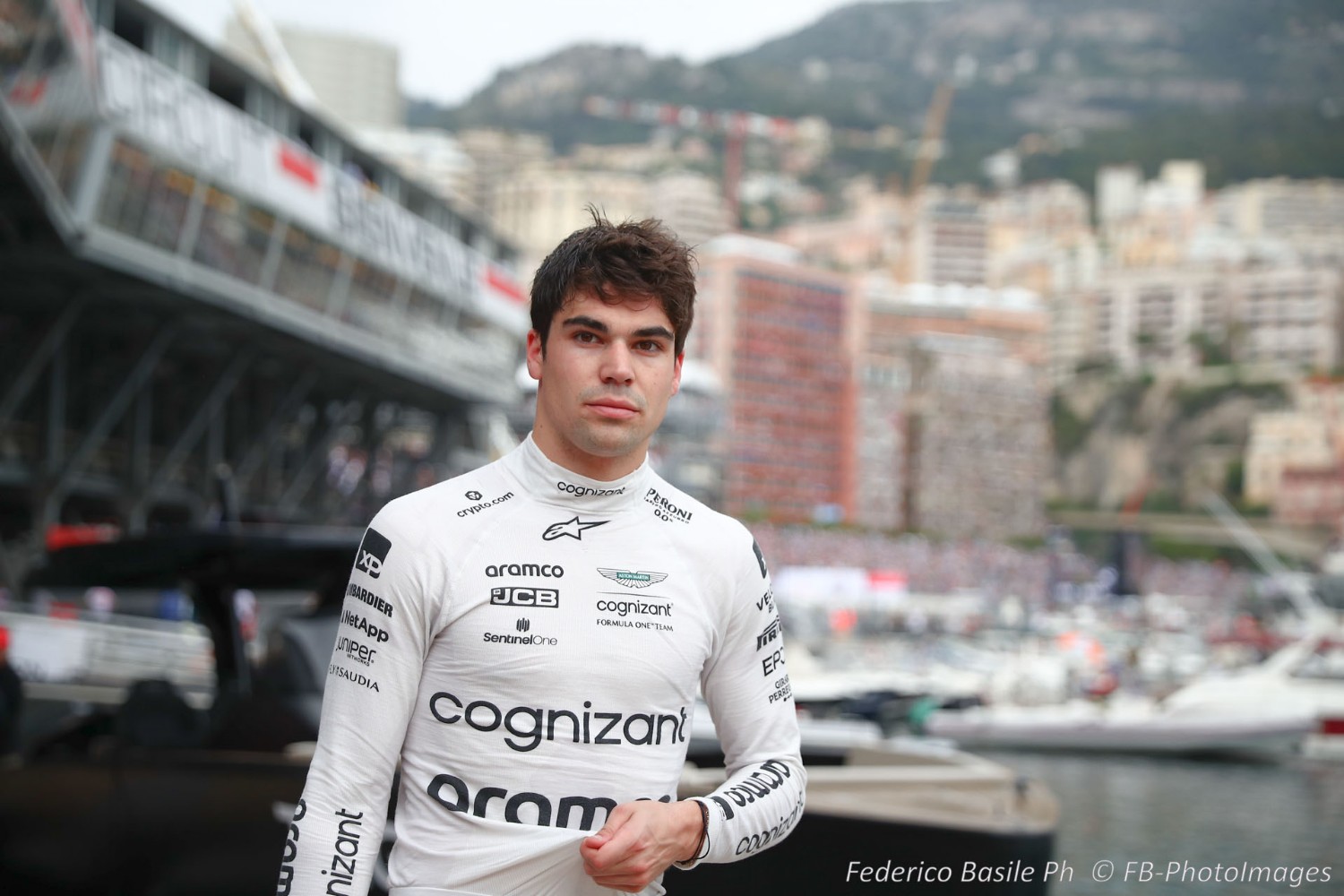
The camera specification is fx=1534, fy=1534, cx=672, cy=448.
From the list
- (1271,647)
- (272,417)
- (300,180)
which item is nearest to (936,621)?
(1271,647)

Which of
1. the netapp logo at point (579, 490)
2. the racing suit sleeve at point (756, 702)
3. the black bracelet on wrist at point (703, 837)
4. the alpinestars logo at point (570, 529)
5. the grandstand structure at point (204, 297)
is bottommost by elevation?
the black bracelet on wrist at point (703, 837)

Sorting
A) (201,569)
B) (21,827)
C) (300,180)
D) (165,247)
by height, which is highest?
(300,180)

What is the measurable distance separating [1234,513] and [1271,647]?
108 metres

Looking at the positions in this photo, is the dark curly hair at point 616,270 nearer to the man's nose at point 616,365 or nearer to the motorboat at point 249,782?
the man's nose at point 616,365

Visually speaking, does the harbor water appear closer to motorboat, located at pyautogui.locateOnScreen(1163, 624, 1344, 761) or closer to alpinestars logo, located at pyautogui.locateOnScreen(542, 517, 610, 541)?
motorboat, located at pyautogui.locateOnScreen(1163, 624, 1344, 761)

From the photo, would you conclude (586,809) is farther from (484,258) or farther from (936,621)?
(936,621)

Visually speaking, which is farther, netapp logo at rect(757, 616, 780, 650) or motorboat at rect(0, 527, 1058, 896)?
motorboat at rect(0, 527, 1058, 896)

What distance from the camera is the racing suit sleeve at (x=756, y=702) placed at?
8.29 feet

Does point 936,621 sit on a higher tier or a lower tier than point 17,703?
lower

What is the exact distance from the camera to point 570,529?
2.50 meters

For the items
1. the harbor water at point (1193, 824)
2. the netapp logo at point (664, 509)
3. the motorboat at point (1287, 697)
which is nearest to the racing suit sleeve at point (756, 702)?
the netapp logo at point (664, 509)

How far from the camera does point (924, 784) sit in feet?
18.5

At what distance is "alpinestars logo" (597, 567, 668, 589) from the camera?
245 cm

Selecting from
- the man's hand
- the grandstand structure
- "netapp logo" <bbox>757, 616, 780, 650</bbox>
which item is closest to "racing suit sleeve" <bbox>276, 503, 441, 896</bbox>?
the man's hand
